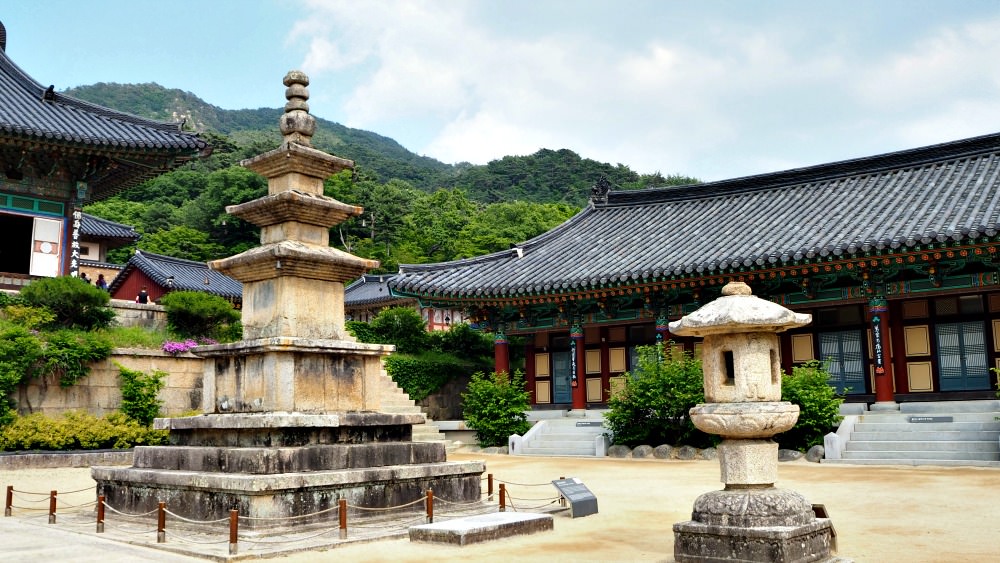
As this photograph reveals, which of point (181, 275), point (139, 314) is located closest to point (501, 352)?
point (139, 314)

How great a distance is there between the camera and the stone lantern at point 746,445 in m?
7.25

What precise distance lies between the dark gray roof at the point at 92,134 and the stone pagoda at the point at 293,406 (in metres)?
9.83

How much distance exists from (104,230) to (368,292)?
1462cm

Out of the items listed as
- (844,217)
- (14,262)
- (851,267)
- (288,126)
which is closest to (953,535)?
(288,126)

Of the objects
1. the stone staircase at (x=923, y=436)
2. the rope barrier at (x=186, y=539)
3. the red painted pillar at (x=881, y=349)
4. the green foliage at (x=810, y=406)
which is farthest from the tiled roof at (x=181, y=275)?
the rope barrier at (x=186, y=539)

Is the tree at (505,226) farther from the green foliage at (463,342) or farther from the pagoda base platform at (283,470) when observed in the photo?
the pagoda base platform at (283,470)

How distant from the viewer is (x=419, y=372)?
86.6 ft

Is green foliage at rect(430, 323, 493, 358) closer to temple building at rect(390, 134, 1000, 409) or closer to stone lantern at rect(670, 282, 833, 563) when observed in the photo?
temple building at rect(390, 134, 1000, 409)

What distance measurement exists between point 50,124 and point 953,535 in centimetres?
2007

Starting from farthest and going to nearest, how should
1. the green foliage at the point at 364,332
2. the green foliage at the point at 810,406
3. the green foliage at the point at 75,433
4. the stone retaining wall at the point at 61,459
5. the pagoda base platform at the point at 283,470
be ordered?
the green foliage at the point at 364,332 < the green foliage at the point at 810,406 < the green foliage at the point at 75,433 < the stone retaining wall at the point at 61,459 < the pagoda base platform at the point at 283,470

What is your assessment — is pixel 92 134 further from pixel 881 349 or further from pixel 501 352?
pixel 881 349

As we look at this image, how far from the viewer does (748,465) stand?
7.69m

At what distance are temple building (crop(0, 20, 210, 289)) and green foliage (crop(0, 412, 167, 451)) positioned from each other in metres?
5.12

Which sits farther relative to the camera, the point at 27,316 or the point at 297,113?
the point at 27,316
